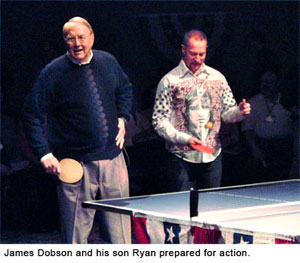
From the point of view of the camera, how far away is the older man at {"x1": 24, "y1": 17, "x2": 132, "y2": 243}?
5.49 meters

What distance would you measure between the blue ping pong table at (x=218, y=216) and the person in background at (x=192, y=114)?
40 centimetres

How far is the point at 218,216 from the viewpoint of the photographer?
15.2 ft

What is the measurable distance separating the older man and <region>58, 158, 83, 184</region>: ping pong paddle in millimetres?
27

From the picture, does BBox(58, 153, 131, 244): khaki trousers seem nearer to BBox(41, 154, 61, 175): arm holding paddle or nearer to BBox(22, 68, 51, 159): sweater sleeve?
BBox(41, 154, 61, 175): arm holding paddle

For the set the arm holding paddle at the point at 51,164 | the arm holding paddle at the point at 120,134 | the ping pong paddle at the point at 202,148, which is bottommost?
the arm holding paddle at the point at 51,164

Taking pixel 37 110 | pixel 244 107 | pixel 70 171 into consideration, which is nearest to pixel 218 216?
pixel 244 107

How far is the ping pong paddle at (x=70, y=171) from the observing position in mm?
5426

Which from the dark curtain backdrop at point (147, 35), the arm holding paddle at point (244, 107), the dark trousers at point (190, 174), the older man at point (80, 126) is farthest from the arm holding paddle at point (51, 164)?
the dark curtain backdrop at point (147, 35)

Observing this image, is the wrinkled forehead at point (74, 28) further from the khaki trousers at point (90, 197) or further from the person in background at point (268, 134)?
the person in background at point (268, 134)

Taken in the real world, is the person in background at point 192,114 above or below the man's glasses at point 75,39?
below

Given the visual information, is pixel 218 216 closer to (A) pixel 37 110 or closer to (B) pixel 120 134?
(B) pixel 120 134

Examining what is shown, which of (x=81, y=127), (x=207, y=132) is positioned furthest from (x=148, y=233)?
(x=207, y=132)

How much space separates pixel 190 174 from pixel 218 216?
1336 millimetres

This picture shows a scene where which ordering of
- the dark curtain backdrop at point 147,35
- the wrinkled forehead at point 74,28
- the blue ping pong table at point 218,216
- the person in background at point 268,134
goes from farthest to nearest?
the person in background at point 268,134 → the dark curtain backdrop at point 147,35 → the wrinkled forehead at point 74,28 → the blue ping pong table at point 218,216
